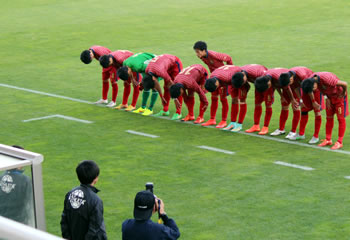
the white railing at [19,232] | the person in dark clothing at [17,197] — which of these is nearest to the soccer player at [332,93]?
the person in dark clothing at [17,197]

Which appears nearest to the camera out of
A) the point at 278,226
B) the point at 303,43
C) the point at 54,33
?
the point at 278,226

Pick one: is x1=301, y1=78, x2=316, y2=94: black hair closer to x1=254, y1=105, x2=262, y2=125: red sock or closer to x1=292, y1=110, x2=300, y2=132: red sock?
x1=292, y1=110, x2=300, y2=132: red sock

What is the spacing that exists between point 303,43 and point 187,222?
48.5 ft

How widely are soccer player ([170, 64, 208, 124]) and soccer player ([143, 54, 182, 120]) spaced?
37 centimetres

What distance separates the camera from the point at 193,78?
13.6 metres

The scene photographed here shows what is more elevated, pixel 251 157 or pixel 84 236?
pixel 84 236

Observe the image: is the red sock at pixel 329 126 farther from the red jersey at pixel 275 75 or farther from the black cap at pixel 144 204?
the black cap at pixel 144 204

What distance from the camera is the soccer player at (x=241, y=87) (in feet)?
41.1

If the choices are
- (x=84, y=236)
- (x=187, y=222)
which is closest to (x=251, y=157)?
(x=187, y=222)

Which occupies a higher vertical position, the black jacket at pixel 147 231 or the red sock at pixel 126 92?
the black jacket at pixel 147 231

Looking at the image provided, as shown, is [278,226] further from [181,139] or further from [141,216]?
[181,139]

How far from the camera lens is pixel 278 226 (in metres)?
8.34

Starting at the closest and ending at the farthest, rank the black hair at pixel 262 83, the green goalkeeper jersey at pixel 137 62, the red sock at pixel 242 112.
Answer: the black hair at pixel 262 83
the red sock at pixel 242 112
the green goalkeeper jersey at pixel 137 62

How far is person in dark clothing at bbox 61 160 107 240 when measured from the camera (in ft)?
19.1
